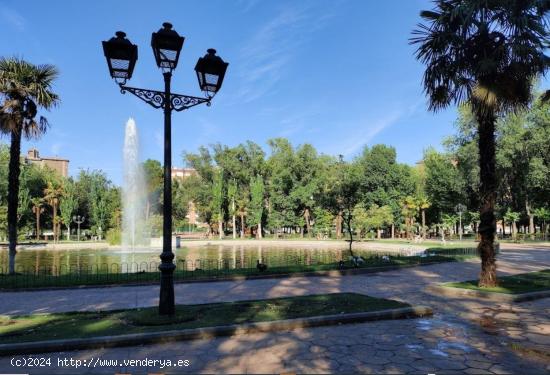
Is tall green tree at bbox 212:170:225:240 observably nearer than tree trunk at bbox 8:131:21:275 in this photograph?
No

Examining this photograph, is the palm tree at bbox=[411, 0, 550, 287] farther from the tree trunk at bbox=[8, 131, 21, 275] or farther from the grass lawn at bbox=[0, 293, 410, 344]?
the tree trunk at bbox=[8, 131, 21, 275]

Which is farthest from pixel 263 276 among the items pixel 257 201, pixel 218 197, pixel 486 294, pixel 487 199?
pixel 218 197

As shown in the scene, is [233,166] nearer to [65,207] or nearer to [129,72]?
[65,207]

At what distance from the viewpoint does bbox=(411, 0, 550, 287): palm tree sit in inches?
436

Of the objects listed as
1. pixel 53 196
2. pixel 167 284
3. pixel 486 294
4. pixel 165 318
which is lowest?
pixel 486 294

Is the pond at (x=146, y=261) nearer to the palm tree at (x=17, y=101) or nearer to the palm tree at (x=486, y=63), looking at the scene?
the palm tree at (x=17, y=101)

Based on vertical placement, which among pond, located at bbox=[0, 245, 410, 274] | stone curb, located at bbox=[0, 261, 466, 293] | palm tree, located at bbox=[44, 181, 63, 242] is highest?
palm tree, located at bbox=[44, 181, 63, 242]

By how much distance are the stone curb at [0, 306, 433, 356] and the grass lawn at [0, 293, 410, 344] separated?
32 centimetres

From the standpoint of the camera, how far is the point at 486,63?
36.6 feet

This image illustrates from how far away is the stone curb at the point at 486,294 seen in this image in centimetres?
1060

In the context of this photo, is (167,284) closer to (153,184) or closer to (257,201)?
(257,201)

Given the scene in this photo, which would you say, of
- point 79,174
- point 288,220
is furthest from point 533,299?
point 79,174

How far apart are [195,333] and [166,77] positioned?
15.5ft

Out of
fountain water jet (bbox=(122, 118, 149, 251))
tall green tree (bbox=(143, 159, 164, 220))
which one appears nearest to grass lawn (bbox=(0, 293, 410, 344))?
fountain water jet (bbox=(122, 118, 149, 251))
